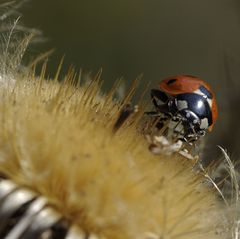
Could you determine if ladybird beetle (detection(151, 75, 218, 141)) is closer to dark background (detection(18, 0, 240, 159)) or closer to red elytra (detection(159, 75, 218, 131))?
red elytra (detection(159, 75, 218, 131))

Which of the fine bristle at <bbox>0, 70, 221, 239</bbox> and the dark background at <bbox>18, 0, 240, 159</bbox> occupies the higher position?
the fine bristle at <bbox>0, 70, 221, 239</bbox>

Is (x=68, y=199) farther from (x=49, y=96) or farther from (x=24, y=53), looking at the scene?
(x=24, y=53)

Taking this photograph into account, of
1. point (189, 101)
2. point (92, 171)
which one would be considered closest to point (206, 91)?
point (189, 101)

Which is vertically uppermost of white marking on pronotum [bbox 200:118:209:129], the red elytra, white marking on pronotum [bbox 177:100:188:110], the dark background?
the red elytra

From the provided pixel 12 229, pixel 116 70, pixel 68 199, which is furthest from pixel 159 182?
pixel 116 70

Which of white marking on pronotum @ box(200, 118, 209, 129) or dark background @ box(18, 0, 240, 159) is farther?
dark background @ box(18, 0, 240, 159)

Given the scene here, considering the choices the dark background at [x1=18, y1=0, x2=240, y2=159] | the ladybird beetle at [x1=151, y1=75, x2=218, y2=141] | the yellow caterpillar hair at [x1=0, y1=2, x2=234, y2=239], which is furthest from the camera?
the dark background at [x1=18, y1=0, x2=240, y2=159]

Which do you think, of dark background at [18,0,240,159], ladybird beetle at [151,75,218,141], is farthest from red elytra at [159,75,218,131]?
dark background at [18,0,240,159]

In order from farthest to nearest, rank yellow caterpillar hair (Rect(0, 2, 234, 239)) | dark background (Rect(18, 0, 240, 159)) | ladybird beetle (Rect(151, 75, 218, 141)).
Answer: dark background (Rect(18, 0, 240, 159)), ladybird beetle (Rect(151, 75, 218, 141)), yellow caterpillar hair (Rect(0, 2, 234, 239))
